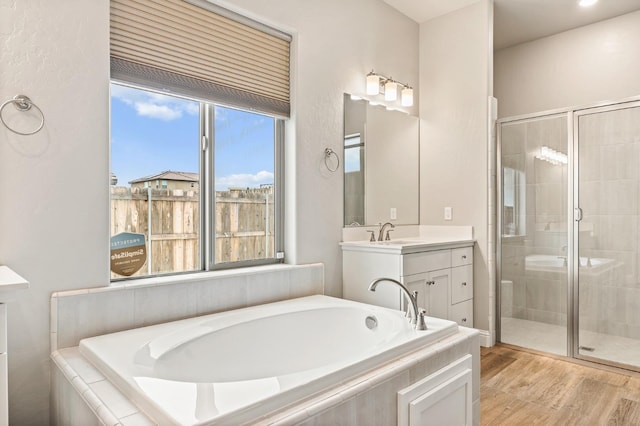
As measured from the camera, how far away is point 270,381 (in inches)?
48.2

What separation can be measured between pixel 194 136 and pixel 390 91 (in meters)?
1.76

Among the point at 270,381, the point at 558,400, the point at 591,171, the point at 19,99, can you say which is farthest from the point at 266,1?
the point at 558,400

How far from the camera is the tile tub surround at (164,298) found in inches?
68.4

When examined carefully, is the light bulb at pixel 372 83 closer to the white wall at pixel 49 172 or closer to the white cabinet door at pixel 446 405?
the white wall at pixel 49 172

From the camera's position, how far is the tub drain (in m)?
2.11

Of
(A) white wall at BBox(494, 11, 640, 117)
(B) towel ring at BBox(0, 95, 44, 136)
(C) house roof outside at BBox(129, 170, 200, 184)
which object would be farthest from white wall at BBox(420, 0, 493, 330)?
(B) towel ring at BBox(0, 95, 44, 136)

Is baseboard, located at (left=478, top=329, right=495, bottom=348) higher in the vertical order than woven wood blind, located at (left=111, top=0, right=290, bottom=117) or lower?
lower

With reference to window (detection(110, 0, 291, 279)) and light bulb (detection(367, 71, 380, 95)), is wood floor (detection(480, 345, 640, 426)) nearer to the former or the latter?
window (detection(110, 0, 291, 279))

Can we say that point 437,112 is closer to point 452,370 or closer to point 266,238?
point 266,238

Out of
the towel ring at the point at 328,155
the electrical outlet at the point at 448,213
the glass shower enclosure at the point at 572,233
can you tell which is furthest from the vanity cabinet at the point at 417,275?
the towel ring at the point at 328,155

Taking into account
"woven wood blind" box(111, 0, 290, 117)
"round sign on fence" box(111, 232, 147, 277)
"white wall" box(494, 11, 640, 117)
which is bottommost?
"round sign on fence" box(111, 232, 147, 277)

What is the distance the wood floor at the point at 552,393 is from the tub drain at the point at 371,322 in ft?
2.55

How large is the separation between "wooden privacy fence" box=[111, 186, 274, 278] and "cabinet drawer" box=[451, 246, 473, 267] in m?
1.43

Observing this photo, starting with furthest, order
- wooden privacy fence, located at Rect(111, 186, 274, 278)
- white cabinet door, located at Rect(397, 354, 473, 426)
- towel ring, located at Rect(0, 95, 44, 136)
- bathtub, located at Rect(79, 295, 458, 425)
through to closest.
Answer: wooden privacy fence, located at Rect(111, 186, 274, 278), towel ring, located at Rect(0, 95, 44, 136), white cabinet door, located at Rect(397, 354, 473, 426), bathtub, located at Rect(79, 295, 458, 425)
